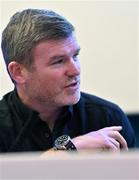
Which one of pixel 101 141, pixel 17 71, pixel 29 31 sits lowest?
pixel 101 141

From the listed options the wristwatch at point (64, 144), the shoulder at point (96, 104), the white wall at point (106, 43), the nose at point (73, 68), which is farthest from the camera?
the white wall at point (106, 43)

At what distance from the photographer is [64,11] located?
219 centimetres

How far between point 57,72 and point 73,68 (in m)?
0.06

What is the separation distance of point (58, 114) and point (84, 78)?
3.42 feet

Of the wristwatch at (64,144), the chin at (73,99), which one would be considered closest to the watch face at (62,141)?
the wristwatch at (64,144)

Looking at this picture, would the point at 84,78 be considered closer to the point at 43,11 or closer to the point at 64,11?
the point at 64,11

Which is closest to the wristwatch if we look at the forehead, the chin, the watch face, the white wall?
the watch face

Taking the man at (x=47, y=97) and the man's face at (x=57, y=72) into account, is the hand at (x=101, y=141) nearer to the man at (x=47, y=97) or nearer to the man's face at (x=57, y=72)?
the man at (x=47, y=97)

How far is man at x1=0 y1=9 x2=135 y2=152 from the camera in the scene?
1.12m

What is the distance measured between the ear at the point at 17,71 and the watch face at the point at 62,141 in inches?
10.3

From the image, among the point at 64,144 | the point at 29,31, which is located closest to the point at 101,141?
the point at 64,144

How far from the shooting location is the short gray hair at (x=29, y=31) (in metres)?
1.12

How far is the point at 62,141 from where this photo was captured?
41.0 inches

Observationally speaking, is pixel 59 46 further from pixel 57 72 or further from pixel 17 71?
pixel 17 71
